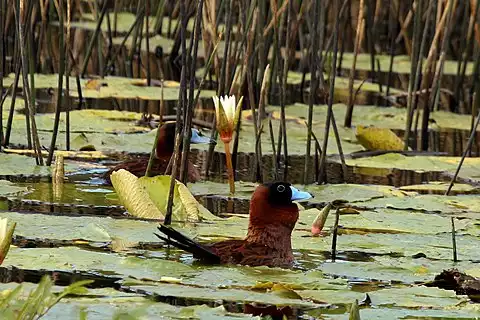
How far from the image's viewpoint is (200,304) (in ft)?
13.1

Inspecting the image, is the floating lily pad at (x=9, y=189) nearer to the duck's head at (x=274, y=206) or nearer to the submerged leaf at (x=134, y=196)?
the submerged leaf at (x=134, y=196)

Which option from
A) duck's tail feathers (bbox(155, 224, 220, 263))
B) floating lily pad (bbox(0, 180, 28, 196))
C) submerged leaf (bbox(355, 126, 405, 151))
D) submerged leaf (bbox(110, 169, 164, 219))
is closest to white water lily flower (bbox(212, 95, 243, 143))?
submerged leaf (bbox(110, 169, 164, 219))

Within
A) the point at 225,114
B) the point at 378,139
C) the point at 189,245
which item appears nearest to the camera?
the point at 189,245

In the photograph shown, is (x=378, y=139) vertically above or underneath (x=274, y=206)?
underneath

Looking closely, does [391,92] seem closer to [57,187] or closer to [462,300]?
[57,187]

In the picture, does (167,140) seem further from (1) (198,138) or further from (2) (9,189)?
(2) (9,189)

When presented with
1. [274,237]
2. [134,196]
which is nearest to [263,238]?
[274,237]

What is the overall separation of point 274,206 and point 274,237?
20cm

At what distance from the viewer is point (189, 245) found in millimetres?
4613

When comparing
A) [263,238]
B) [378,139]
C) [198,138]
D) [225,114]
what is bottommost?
[378,139]

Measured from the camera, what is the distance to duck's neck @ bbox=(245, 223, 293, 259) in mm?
4922

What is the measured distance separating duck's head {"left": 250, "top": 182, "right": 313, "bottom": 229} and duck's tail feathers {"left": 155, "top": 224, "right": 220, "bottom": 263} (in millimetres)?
423

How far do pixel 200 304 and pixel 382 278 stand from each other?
857mm

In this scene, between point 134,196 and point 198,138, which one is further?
point 198,138
